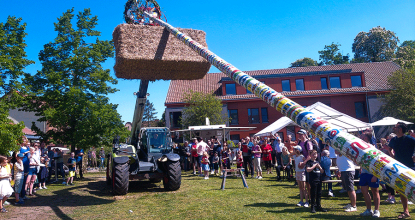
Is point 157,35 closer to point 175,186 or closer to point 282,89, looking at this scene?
point 175,186

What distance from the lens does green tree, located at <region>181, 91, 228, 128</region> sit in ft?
95.3

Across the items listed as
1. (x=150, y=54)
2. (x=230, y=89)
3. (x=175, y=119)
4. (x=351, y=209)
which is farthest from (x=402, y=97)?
(x=150, y=54)

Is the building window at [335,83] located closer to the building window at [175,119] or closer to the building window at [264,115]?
the building window at [264,115]

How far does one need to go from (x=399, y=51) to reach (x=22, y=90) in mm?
54470

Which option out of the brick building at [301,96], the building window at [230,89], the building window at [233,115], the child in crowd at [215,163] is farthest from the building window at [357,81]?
the child in crowd at [215,163]

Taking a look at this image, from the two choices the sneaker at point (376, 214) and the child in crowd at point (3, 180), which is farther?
the child in crowd at point (3, 180)

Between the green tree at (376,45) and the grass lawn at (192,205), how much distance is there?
4987 cm

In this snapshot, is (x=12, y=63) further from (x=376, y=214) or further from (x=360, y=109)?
(x=360, y=109)

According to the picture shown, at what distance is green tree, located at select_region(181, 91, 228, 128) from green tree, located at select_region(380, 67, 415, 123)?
54.9 feet

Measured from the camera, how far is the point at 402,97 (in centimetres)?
2791

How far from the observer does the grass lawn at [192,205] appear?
21.0 feet

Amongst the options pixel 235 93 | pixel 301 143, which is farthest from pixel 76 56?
pixel 235 93

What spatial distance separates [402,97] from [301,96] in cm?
949

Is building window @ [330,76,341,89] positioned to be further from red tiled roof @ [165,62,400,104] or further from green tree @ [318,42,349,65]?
green tree @ [318,42,349,65]
